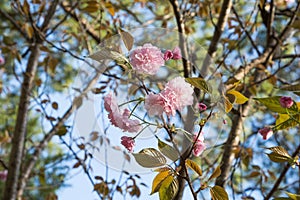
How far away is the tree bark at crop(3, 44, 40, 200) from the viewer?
1729 millimetres

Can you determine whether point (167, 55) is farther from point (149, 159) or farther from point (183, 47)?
point (183, 47)

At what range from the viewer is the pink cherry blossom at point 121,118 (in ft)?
2.48

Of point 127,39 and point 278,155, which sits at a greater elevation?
point 127,39

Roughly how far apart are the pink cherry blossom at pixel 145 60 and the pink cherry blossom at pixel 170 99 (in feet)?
0.14

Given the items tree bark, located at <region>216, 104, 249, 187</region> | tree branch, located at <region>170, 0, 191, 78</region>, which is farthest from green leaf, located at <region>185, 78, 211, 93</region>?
tree bark, located at <region>216, 104, 249, 187</region>

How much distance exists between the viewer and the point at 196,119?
0.85m

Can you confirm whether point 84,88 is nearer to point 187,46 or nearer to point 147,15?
point 187,46

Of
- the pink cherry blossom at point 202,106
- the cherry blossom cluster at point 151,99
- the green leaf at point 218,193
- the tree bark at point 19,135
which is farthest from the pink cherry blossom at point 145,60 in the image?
the tree bark at point 19,135

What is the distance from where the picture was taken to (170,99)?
738 mm

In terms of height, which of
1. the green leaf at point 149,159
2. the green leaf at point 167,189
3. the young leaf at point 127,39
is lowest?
the green leaf at point 167,189

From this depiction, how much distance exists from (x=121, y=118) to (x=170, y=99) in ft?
0.27

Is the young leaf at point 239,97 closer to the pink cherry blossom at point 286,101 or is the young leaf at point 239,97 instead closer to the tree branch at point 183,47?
the pink cherry blossom at point 286,101

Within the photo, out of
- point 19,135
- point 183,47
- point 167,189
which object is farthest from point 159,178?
point 19,135

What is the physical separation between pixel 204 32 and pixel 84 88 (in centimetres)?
167
